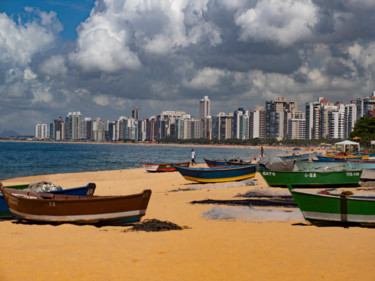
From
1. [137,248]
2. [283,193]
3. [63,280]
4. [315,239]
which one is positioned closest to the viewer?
→ [63,280]

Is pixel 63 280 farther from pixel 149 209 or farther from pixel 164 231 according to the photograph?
pixel 149 209

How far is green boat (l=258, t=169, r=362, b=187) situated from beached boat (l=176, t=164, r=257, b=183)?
3.30m

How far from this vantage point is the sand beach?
746 cm

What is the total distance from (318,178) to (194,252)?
13654mm

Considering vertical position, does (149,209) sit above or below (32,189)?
below

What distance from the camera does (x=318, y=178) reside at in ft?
68.7

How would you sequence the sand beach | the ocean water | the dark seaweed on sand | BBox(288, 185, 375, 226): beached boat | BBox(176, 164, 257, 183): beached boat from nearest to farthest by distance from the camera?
the sand beach
BBox(288, 185, 375, 226): beached boat
the dark seaweed on sand
BBox(176, 164, 257, 183): beached boat
the ocean water

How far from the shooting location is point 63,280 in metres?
7.10

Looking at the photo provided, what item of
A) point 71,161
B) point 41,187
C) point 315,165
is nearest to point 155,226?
point 41,187

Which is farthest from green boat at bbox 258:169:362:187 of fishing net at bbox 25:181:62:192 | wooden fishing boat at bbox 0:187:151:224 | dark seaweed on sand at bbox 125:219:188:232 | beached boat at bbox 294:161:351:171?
fishing net at bbox 25:181:62:192

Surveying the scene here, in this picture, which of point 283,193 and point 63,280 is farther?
point 283,193

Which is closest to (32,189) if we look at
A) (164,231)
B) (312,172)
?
(164,231)

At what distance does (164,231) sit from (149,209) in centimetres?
444

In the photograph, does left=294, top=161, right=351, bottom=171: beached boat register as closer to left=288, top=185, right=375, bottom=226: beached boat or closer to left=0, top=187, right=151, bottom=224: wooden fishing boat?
left=288, top=185, right=375, bottom=226: beached boat
